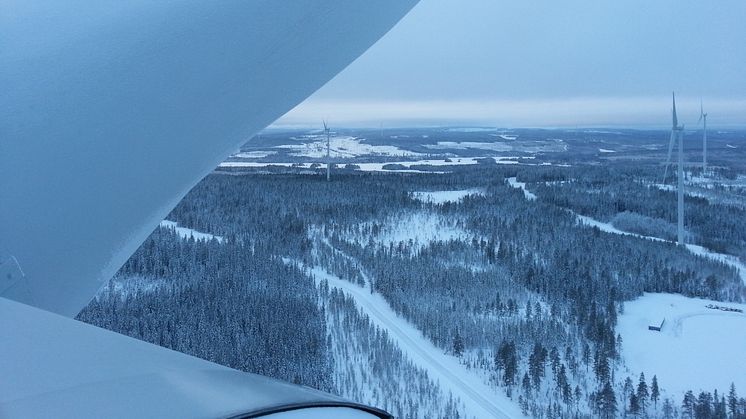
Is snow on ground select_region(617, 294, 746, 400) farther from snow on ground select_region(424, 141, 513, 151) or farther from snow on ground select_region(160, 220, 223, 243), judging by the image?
snow on ground select_region(424, 141, 513, 151)

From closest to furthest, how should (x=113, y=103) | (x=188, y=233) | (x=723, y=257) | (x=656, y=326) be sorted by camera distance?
(x=113, y=103)
(x=656, y=326)
(x=723, y=257)
(x=188, y=233)

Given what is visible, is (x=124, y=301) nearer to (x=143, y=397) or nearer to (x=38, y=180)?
(x=38, y=180)

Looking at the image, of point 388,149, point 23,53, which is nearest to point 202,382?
point 23,53

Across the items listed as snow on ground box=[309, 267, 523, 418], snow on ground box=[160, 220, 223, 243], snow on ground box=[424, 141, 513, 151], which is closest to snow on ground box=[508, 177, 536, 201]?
snow on ground box=[160, 220, 223, 243]

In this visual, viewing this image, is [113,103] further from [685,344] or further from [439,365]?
[685,344]

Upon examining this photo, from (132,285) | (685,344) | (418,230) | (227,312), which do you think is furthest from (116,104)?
(418,230)

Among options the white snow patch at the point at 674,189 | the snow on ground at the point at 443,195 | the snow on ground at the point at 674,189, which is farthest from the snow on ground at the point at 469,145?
the snow on ground at the point at 443,195
